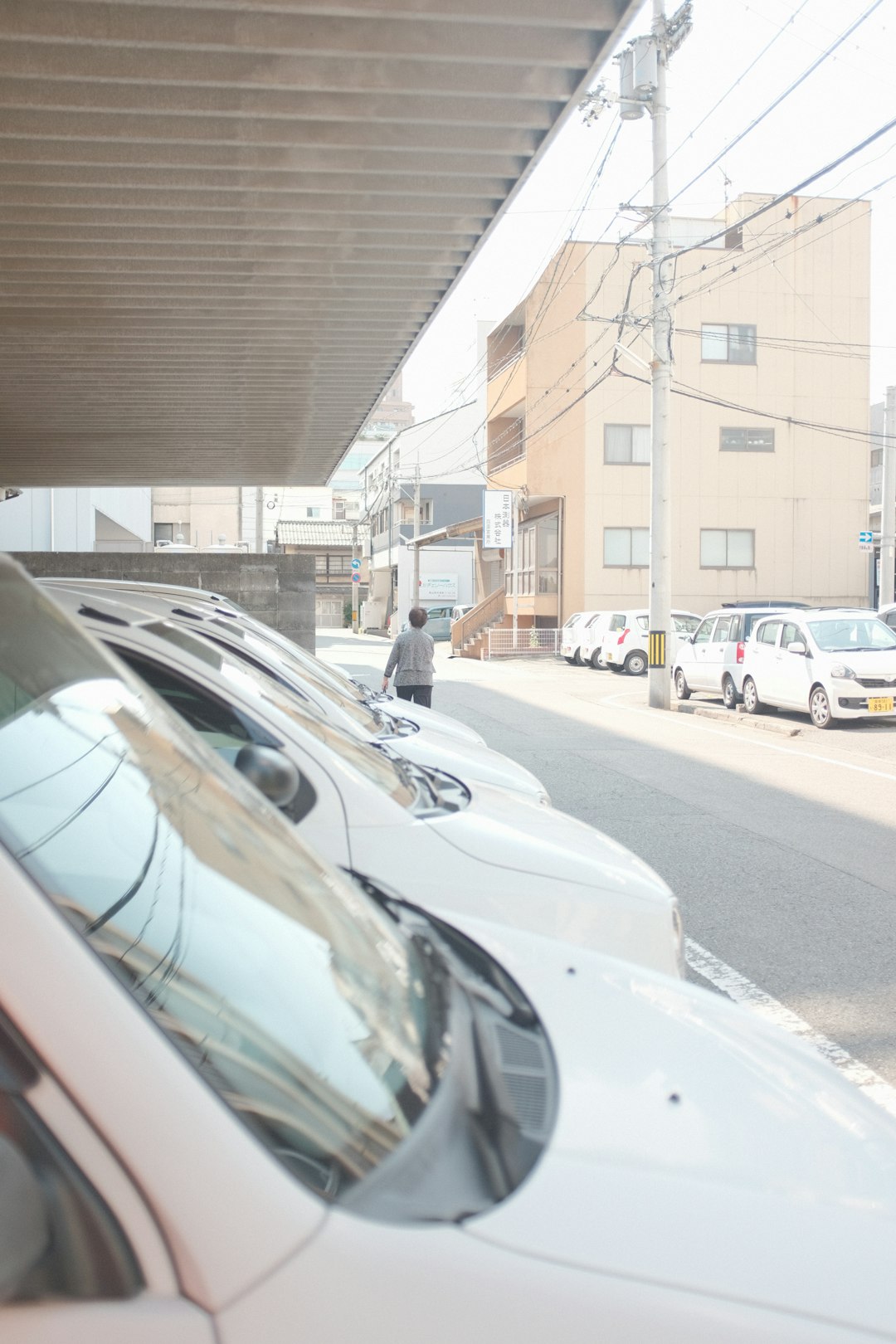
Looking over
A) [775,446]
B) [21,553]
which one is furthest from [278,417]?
[775,446]

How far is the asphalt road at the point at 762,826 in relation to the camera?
545cm

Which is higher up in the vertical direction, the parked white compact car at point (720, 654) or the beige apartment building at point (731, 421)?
the beige apartment building at point (731, 421)

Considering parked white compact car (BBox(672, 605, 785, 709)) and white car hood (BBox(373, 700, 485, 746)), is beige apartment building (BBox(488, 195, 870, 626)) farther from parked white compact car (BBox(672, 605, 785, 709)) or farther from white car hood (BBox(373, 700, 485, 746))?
white car hood (BBox(373, 700, 485, 746))

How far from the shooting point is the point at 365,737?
548cm

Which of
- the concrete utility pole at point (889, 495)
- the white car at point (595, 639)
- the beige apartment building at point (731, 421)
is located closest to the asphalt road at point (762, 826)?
the concrete utility pole at point (889, 495)

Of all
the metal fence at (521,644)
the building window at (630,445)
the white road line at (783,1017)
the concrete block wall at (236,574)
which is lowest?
the white road line at (783,1017)

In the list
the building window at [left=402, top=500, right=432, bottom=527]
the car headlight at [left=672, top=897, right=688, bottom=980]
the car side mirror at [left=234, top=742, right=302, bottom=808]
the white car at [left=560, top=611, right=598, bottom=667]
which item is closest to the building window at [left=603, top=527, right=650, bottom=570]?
the white car at [left=560, top=611, right=598, bottom=667]

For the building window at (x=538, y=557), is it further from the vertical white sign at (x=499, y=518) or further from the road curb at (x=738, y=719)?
the road curb at (x=738, y=719)

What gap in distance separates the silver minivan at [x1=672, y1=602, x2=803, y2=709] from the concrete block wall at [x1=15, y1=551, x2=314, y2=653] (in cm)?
762

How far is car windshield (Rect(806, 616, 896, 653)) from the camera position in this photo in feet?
55.1

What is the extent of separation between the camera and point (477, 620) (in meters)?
44.8

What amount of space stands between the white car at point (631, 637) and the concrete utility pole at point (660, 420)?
9.54 m

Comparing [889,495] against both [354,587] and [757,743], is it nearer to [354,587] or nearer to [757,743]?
[757,743]

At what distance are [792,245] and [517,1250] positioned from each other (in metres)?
39.1
